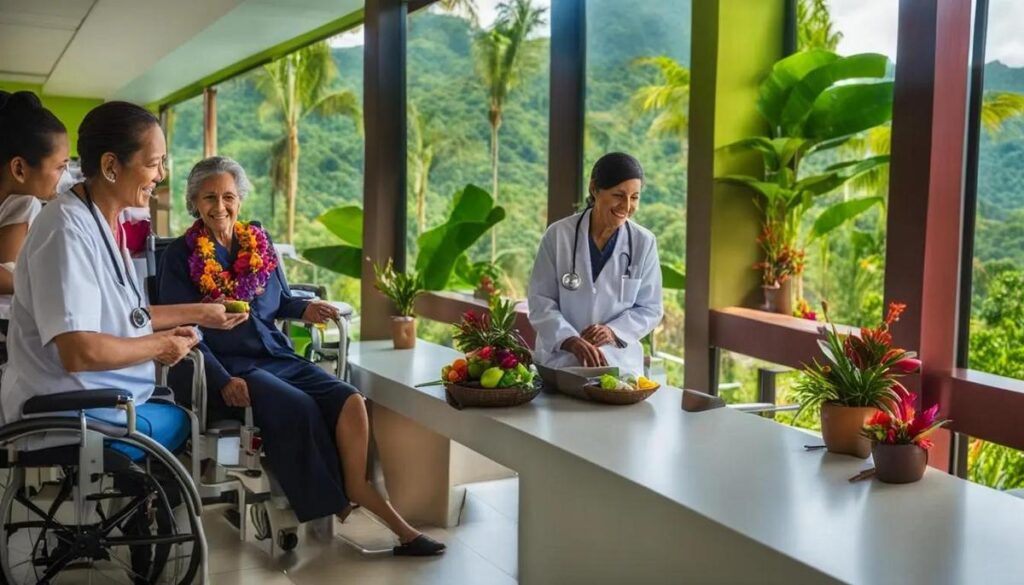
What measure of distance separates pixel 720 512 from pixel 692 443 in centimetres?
54

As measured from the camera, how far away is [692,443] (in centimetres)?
275

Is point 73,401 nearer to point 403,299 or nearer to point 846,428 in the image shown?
point 846,428

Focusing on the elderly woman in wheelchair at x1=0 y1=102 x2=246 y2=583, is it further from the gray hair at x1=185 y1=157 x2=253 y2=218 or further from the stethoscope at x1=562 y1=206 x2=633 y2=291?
the stethoscope at x1=562 y1=206 x2=633 y2=291

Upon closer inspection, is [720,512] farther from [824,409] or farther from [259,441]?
[259,441]

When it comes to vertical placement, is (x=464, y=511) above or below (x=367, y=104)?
below

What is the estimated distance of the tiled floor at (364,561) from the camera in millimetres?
3568

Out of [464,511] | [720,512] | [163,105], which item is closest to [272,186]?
[163,105]

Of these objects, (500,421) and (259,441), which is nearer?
(500,421)

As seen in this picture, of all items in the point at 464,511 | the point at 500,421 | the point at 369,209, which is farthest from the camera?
the point at 369,209

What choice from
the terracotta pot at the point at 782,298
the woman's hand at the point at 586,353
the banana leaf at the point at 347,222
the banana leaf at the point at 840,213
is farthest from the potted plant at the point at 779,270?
the banana leaf at the point at 347,222

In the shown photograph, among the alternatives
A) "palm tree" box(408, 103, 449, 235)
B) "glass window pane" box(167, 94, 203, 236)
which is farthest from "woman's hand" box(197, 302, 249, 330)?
"glass window pane" box(167, 94, 203, 236)

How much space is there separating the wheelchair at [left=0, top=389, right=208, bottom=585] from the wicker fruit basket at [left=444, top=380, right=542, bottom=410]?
2.79 ft

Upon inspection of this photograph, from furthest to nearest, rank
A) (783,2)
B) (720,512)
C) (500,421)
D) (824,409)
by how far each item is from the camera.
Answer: (783,2) < (500,421) < (824,409) < (720,512)

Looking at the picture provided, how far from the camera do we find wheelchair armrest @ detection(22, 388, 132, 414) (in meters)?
2.62
